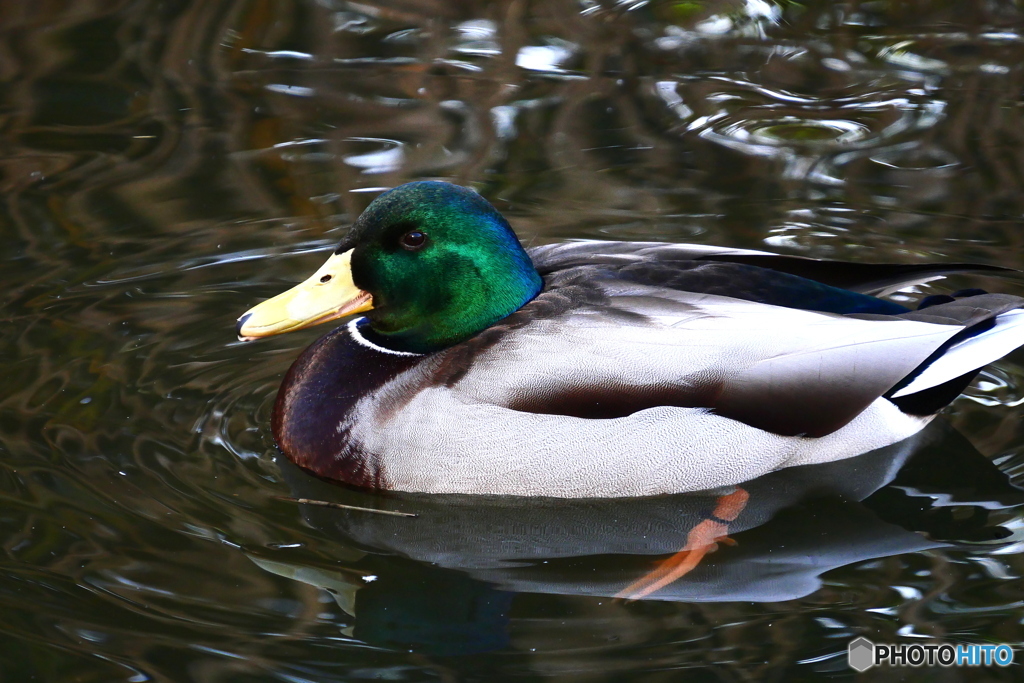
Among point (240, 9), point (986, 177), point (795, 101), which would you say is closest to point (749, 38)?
point (795, 101)

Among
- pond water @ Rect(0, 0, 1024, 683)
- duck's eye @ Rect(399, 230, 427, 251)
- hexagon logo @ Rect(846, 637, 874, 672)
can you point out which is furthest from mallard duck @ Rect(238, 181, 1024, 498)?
hexagon logo @ Rect(846, 637, 874, 672)

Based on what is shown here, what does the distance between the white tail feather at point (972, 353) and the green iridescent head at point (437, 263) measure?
146 cm

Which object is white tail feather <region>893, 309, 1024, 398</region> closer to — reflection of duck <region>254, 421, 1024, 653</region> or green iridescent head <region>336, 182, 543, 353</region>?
reflection of duck <region>254, 421, 1024, 653</region>

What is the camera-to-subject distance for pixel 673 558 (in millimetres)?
4340

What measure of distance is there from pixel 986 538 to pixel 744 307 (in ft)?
3.75

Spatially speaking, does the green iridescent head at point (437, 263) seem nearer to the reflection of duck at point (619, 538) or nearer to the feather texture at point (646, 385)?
the feather texture at point (646, 385)

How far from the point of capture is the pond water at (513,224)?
3916 mm

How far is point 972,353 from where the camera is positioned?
15.1ft

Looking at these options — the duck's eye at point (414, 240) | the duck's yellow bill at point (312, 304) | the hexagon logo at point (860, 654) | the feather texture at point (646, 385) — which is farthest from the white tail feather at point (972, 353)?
the duck's yellow bill at point (312, 304)

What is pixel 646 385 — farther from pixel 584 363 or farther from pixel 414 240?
pixel 414 240

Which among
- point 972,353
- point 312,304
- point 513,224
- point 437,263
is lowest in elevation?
point 972,353

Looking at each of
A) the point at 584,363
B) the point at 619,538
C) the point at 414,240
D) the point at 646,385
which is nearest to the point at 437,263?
the point at 414,240

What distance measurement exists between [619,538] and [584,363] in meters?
0.63

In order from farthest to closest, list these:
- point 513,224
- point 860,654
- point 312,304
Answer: point 513,224, point 312,304, point 860,654
